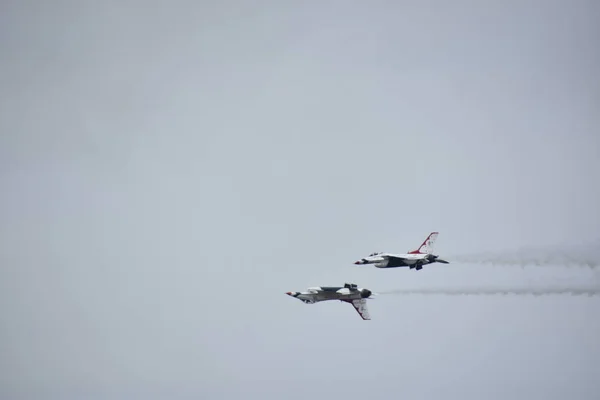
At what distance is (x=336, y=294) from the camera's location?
131750 mm

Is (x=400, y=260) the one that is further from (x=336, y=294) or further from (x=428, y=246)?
(x=336, y=294)

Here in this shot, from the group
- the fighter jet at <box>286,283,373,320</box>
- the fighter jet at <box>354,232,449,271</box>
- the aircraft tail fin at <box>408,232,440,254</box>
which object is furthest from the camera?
the aircraft tail fin at <box>408,232,440,254</box>

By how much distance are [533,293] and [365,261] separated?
2003 cm

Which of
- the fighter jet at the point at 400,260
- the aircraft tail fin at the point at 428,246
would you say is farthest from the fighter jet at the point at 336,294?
the aircraft tail fin at the point at 428,246

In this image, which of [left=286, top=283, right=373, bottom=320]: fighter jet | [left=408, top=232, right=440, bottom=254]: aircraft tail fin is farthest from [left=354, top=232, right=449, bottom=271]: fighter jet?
[left=286, top=283, right=373, bottom=320]: fighter jet

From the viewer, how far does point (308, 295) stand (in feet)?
432

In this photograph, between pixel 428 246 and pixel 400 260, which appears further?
pixel 428 246

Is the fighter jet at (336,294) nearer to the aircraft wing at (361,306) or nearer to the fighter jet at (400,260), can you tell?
the aircraft wing at (361,306)

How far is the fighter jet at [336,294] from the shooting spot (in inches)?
5182

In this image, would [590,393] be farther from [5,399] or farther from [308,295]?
[5,399]

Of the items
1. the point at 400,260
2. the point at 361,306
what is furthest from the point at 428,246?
the point at 361,306

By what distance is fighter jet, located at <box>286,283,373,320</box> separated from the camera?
432 feet

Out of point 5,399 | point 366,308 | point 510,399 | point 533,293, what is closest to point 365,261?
point 366,308

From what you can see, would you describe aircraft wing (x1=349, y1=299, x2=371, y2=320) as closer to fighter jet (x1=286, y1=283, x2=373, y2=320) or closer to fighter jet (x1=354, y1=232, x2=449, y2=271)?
fighter jet (x1=286, y1=283, x2=373, y2=320)
